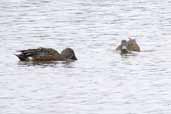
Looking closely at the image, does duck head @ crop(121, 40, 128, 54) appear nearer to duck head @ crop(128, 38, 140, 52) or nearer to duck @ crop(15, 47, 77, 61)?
duck head @ crop(128, 38, 140, 52)

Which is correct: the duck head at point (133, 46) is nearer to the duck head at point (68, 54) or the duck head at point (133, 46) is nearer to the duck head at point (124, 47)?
the duck head at point (124, 47)

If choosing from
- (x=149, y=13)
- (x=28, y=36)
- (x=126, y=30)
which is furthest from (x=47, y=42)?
(x=149, y=13)

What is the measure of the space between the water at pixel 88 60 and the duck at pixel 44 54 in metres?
0.21

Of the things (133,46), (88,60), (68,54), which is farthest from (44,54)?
(133,46)

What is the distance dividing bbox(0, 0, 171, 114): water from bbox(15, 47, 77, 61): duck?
0.71ft

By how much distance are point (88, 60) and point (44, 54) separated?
1.01 meters

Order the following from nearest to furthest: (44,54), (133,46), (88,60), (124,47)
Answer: (88,60) → (44,54) → (133,46) → (124,47)

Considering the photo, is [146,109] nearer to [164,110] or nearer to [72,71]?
[164,110]

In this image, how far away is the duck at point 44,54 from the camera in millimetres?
22594

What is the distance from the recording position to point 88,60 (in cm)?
2252

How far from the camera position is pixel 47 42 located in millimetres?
25031

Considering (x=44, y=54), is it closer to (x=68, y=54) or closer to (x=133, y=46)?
(x=68, y=54)

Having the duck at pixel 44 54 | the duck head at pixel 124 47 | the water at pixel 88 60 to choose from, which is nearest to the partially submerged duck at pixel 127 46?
the duck head at pixel 124 47

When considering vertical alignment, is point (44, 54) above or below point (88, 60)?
above
